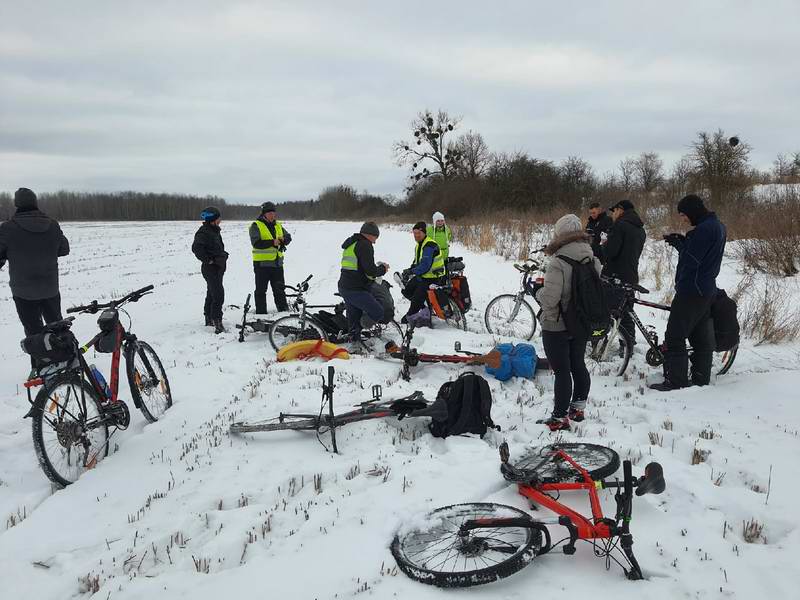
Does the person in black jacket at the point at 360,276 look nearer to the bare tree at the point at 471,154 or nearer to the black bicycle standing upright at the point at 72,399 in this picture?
the black bicycle standing upright at the point at 72,399

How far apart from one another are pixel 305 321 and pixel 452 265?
277cm

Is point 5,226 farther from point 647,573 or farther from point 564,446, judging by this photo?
point 647,573

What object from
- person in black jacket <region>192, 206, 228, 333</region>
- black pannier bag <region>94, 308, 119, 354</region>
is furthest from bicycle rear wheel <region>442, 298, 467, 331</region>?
black pannier bag <region>94, 308, 119, 354</region>

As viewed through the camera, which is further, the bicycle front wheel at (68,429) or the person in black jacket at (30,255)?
the person in black jacket at (30,255)

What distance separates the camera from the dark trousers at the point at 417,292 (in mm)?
9219

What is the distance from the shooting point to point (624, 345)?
6699mm

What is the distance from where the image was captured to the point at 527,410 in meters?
5.41

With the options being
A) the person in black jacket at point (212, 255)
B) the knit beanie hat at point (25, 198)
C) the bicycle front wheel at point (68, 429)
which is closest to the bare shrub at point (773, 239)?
the person in black jacket at point (212, 255)

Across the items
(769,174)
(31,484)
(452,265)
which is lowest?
(31,484)

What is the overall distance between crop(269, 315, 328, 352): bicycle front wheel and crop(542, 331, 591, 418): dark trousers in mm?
3944

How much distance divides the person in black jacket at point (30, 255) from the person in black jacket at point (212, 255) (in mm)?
2764

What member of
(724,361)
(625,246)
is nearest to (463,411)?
(724,361)

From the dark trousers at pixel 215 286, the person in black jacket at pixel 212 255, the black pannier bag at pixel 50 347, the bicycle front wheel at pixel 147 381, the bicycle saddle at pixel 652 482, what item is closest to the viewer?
the bicycle saddle at pixel 652 482

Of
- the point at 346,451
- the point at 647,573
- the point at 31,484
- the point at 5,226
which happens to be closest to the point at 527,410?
the point at 346,451
